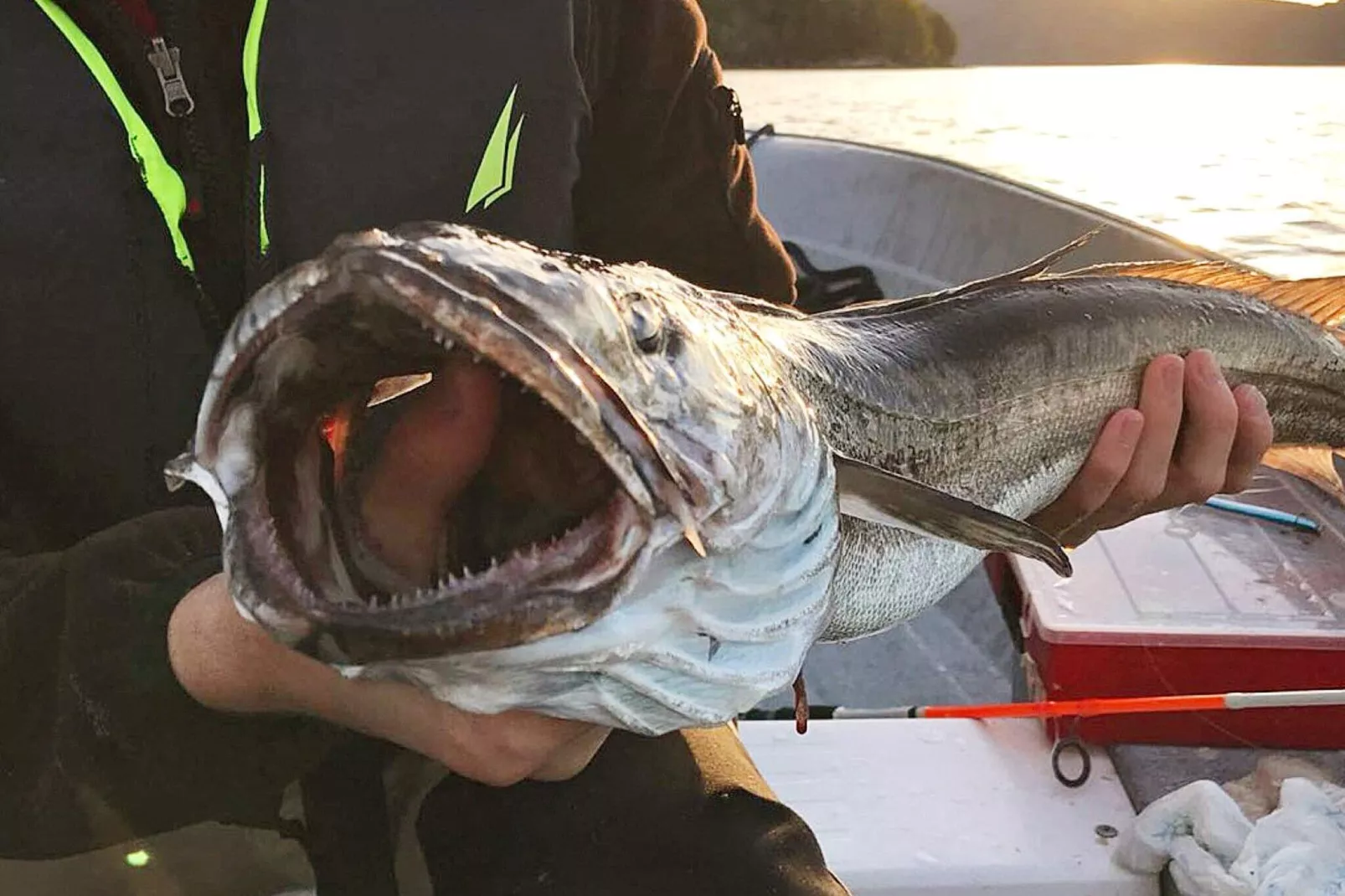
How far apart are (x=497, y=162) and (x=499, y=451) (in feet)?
3.18

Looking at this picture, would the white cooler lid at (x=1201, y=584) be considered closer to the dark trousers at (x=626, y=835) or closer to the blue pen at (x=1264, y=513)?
the blue pen at (x=1264, y=513)

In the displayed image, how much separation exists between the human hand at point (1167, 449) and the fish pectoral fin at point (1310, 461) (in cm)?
30

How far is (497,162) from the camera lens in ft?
6.95

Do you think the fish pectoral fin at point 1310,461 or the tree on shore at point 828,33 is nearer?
the fish pectoral fin at point 1310,461

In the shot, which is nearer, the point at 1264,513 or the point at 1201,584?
the point at 1201,584

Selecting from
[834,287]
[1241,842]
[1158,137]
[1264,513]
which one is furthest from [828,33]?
[1241,842]

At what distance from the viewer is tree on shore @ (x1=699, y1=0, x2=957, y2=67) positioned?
36875 mm

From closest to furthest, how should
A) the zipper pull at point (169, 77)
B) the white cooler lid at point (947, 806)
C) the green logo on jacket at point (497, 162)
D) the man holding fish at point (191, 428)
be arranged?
the man holding fish at point (191, 428) < the zipper pull at point (169, 77) < the green logo on jacket at point (497, 162) < the white cooler lid at point (947, 806)

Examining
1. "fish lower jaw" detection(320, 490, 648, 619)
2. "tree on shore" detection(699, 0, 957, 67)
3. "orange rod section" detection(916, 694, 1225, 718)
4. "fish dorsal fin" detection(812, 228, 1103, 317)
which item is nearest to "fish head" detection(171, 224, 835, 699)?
"fish lower jaw" detection(320, 490, 648, 619)

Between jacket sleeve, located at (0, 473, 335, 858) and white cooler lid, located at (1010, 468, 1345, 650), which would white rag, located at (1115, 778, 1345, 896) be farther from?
jacket sleeve, located at (0, 473, 335, 858)

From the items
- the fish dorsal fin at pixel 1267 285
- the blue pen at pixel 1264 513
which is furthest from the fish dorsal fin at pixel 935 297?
the blue pen at pixel 1264 513

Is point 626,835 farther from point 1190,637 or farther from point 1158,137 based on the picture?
point 1158,137

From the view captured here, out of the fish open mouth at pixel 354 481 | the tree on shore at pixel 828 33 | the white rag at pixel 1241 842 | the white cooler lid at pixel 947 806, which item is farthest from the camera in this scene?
the tree on shore at pixel 828 33

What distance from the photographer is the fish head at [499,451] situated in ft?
3.18
